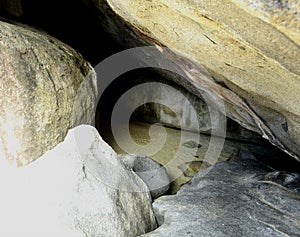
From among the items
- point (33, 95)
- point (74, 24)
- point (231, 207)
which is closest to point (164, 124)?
point (74, 24)

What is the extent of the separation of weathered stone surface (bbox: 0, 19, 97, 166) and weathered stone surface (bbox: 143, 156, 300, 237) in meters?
1.30

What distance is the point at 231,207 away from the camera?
3.23 meters

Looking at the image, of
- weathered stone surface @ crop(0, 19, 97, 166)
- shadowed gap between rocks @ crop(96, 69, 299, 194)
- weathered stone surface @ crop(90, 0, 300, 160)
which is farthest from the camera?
shadowed gap between rocks @ crop(96, 69, 299, 194)

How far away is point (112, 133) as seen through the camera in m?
6.39

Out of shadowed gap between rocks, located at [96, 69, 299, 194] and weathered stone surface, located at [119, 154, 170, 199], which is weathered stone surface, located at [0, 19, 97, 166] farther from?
shadowed gap between rocks, located at [96, 69, 299, 194]

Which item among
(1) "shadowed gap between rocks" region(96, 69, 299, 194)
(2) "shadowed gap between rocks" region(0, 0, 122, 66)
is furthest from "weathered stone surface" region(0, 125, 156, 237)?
(2) "shadowed gap between rocks" region(0, 0, 122, 66)

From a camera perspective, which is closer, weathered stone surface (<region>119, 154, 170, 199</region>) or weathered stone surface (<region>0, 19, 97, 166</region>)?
weathered stone surface (<region>0, 19, 97, 166</region>)

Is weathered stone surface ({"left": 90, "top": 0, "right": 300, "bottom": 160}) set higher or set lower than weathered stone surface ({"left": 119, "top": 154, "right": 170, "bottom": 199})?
higher

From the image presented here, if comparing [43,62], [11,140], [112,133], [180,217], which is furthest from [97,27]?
[180,217]

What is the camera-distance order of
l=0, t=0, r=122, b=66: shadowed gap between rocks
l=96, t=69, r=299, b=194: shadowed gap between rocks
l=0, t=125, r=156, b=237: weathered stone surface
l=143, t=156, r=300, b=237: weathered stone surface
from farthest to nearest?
l=0, t=0, r=122, b=66: shadowed gap between rocks, l=96, t=69, r=299, b=194: shadowed gap between rocks, l=143, t=156, r=300, b=237: weathered stone surface, l=0, t=125, r=156, b=237: weathered stone surface

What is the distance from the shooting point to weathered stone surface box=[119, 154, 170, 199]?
4.04 m

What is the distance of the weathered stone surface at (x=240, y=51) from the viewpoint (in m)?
2.01

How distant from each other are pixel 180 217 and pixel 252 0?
6.57 ft

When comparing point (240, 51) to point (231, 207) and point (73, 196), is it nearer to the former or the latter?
point (231, 207)
